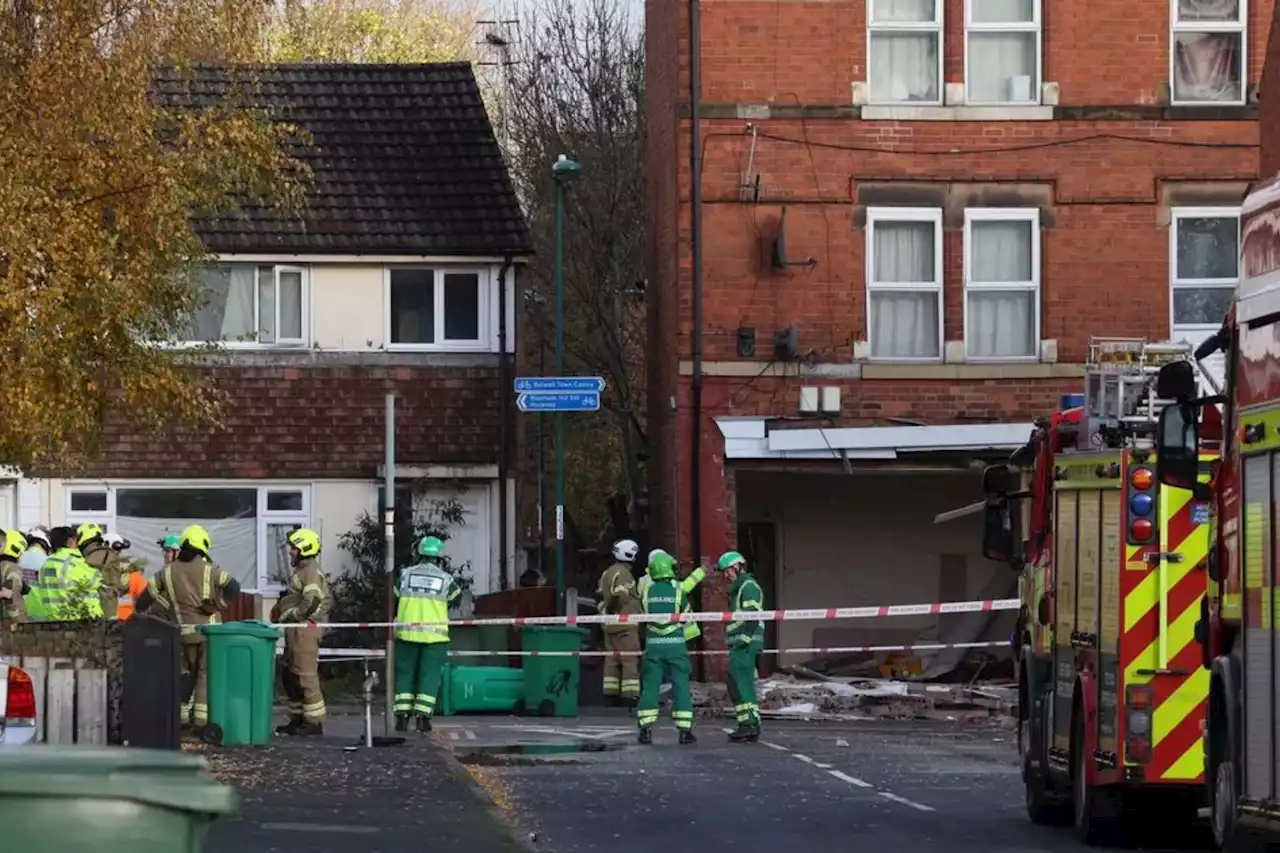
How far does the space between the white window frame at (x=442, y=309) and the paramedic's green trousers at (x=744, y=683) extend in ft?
33.6

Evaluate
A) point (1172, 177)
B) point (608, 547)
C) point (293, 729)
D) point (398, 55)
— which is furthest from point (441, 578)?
point (398, 55)

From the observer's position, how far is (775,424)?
29203 mm

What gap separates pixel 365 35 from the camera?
5209 centimetres

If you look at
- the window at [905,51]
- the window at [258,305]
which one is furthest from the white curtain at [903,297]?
the window at [258,305]

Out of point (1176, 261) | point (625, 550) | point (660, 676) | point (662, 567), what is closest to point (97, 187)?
point (662, 567)

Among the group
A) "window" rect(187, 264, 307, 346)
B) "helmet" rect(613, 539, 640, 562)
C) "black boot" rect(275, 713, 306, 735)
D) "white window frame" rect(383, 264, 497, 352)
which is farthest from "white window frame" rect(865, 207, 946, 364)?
"black boot" rect(275, 713, 306, 735)

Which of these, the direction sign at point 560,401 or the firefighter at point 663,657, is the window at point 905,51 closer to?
the direction sign at point 560,401

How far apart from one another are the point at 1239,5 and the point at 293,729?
14.7 m

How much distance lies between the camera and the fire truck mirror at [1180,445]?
39.6 ft

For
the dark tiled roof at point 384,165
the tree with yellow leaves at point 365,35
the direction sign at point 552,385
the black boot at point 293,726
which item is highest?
the tree with yellow leaves at point 365,35

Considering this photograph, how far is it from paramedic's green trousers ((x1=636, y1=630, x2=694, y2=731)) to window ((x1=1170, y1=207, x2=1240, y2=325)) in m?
9.83

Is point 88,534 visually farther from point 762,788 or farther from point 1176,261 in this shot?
point 1176,261

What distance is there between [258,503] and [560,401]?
25.0 feet

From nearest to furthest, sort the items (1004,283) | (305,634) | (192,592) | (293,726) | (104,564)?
(192,592) → (305,634) → (293,726) → (104,564) → (1004,283)
